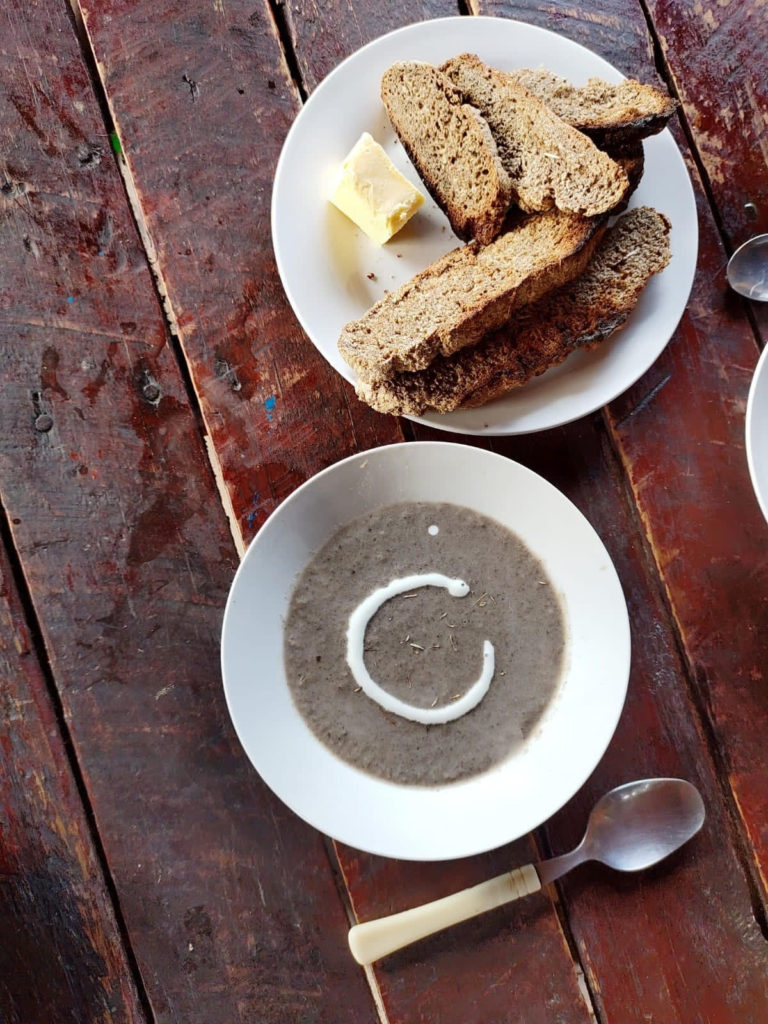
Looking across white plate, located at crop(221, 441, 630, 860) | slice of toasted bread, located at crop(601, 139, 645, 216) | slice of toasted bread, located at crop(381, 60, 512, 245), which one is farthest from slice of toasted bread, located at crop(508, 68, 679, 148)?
white plate, located at crop(221, 441, 630, 860)

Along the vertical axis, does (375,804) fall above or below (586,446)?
below

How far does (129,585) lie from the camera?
56.9 inches

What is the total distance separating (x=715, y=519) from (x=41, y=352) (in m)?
1.25

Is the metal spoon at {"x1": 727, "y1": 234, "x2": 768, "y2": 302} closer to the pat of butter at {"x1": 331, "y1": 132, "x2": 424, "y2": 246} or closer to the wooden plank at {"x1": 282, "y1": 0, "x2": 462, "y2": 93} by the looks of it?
the pat of butter at {"x1": 331, "y1": 132, "x2": 424, "y2": 246}

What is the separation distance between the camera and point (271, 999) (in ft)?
4.72

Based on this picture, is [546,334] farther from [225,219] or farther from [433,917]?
[433,917]

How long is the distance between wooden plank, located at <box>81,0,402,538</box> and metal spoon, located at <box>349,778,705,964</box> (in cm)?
74

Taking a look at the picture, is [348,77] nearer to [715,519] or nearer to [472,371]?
[472,371]

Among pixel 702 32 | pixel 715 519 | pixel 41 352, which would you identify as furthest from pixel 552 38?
pixel 41 352

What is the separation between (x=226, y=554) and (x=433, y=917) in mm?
722

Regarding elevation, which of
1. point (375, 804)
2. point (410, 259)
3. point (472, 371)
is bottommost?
point (375, 804)

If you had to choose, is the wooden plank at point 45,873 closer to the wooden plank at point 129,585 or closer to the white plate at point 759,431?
the wooden plank at point 129,585

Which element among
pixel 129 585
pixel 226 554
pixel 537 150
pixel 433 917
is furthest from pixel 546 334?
pixel 433 917

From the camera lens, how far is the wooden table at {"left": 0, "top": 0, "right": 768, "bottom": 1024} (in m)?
1.43
